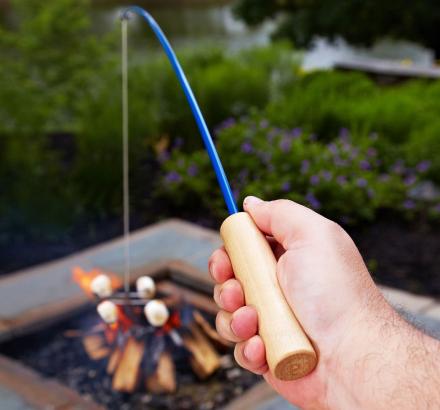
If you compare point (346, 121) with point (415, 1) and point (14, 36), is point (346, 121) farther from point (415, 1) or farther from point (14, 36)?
point (415, 1)

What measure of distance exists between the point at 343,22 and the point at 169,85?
13.1 feet

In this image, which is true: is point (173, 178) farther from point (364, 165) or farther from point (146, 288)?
point (146, 288)

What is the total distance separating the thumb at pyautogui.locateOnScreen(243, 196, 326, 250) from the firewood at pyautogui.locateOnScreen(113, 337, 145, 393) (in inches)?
61.6

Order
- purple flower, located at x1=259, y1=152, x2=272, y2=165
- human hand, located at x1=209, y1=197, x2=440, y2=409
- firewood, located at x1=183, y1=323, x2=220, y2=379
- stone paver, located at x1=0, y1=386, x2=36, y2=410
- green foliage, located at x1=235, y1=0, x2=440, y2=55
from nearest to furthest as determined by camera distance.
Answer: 1. human hand, located at x1=209, y1=197, x2=440, y2=409
2. stone paver, located at x1=0, y1=386, x2=36, y2=410
3. firewood, located at x1=183, y1=323, x2=220, y2=379
4. purple flower, located at x1=259, y1=152, x2=272, y2=165
5. green foliage, located at x1=235, y1=0, x2=440, y2=55

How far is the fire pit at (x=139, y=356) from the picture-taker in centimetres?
295

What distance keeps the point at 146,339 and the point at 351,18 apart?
7217 millimetres

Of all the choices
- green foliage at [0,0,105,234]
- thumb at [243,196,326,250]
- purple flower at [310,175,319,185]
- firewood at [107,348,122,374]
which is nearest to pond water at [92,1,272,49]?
green foliage at [0,0,105,234]

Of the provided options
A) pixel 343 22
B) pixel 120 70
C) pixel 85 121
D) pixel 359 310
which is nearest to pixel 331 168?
pixel 85 121

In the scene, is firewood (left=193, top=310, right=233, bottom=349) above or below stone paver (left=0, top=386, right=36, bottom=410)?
below

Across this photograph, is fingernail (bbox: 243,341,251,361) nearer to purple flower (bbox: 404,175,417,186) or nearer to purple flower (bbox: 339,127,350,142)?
purple flower (bbox: 404,175,417,186)

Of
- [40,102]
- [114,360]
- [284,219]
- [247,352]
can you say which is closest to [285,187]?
[114,360]

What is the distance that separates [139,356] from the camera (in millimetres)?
3047

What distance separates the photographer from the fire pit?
9.67 ft

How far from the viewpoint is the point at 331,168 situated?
4.81 meters
